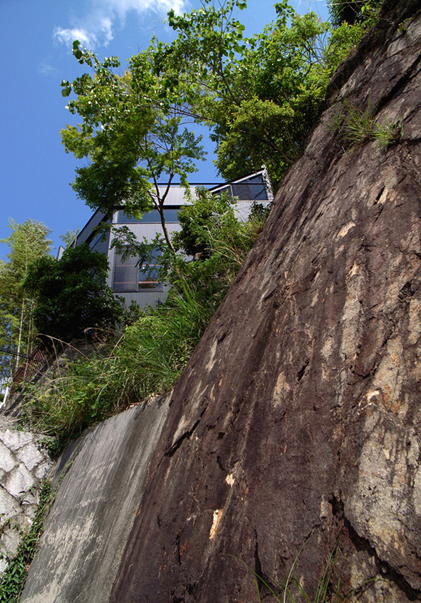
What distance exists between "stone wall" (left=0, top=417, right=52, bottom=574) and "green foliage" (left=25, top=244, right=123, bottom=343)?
558 cm

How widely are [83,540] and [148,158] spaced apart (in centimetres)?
1073

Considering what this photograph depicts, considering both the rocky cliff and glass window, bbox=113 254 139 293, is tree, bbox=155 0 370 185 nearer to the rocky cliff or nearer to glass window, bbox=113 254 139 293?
the rocky cliff

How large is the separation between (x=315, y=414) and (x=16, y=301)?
50.1 ft

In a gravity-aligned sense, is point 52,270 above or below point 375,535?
above

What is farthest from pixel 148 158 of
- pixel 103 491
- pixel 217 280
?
pixel 103 491

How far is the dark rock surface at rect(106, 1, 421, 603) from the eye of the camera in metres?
1.29

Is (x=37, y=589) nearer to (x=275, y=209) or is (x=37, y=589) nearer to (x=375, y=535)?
(x=375, y=535)

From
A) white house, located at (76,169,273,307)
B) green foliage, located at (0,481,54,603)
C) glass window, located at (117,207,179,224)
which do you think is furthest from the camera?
glass window, located at (117,207,179,224)

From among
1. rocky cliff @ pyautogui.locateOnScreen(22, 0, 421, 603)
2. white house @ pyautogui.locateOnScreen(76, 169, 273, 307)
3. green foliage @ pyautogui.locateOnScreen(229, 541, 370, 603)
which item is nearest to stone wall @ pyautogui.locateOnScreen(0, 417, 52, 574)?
rocky cliff @ pyautogui.locateOnScreen(22, 0, 421, 603)

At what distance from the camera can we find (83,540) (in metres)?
3.39

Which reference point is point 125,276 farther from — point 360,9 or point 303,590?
point 303,590

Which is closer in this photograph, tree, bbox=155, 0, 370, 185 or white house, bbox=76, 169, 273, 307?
tree, bbox=155, 0, 370, 185

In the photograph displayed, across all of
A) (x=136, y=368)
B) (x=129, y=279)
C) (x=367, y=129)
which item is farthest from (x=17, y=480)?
(x=129, y=279)

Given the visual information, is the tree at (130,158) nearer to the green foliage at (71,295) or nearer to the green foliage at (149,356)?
the green foliage at (71,295)
